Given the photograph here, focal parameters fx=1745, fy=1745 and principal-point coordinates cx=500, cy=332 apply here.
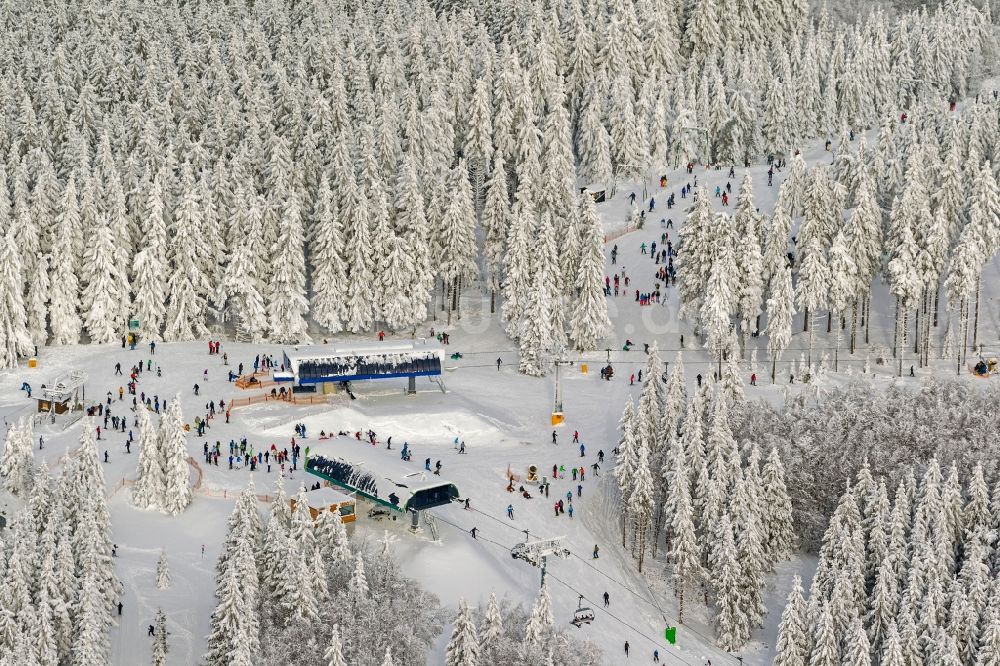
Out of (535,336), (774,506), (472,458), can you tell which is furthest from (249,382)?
(774,506)

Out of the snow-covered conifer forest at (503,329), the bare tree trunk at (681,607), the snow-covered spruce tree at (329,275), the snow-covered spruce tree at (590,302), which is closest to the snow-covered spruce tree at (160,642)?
the snow-covered conifer forest at (503,329)

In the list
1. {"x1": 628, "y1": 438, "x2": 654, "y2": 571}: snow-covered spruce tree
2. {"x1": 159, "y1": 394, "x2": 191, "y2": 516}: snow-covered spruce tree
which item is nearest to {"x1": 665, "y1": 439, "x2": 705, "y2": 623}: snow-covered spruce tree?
{"x1": 628, "y1": 438, "x2": 654, "y2": 571}: snow-covered spruce tree

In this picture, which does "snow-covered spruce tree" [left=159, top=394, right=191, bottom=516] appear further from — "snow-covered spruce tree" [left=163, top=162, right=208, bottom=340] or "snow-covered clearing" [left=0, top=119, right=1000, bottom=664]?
"snow-covered spruce tree" [left=163, top=162, right=208, bottom=340]

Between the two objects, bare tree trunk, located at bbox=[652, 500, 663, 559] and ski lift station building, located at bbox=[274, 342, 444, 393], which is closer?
bare tree trunk, located at bbox=[652, 500, 663, 559]

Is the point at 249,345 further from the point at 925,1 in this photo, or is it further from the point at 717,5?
the point at 925,1

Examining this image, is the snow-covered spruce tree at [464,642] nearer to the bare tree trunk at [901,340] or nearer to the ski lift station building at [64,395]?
the ski lift station building at [64,395]

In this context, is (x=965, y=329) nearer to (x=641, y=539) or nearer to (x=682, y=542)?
(x=641, y=539)
